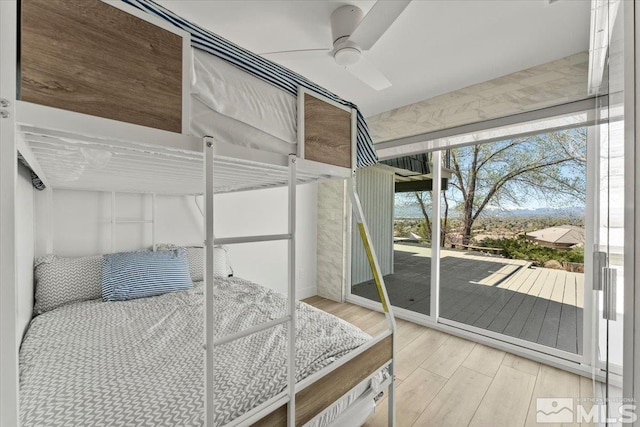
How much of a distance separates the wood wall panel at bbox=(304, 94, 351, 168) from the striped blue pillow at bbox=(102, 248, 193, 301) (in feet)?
5.84

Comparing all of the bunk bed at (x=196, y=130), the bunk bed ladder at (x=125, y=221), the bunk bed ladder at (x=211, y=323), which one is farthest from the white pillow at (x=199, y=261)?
the bunk bed ladder at (x=211, y=323)

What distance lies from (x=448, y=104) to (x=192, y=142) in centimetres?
261

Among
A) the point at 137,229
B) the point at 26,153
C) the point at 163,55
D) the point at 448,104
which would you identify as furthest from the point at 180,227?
the point at 448,104

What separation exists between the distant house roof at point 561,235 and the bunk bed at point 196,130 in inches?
74.0

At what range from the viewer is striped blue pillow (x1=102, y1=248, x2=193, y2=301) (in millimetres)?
2025

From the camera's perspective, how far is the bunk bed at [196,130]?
65 centimetres

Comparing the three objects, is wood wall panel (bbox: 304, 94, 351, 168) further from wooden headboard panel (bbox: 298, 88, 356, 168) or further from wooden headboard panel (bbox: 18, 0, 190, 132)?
wooden headboard panel (bbox: 18, 0, 190, 132)

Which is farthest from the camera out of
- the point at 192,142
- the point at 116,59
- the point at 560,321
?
the point at 560,321

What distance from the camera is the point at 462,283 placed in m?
2.91

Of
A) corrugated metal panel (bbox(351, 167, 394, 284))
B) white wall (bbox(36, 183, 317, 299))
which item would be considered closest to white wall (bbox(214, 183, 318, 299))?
white wall (bbox(36, 183, 317, 299))

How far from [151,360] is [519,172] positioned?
319 cm

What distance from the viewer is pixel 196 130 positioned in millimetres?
910

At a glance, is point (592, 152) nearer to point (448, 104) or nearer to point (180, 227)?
point (448, 104)

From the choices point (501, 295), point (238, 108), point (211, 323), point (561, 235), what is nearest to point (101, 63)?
point (238, 108)
